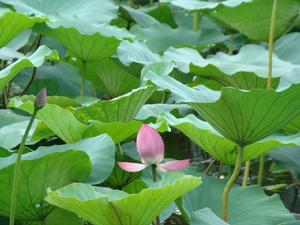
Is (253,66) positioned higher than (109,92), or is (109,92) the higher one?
(253,66)

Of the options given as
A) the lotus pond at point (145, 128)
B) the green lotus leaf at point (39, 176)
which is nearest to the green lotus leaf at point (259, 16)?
the lotus pond at point (145, 128)

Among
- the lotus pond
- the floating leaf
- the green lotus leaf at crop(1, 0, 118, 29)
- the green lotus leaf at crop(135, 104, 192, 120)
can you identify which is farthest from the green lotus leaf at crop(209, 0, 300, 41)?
the green lotus leaf at crop(135, 104, 192, 120)

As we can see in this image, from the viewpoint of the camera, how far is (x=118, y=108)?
Result: 1.55 metres

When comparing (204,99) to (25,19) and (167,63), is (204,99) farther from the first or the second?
(25,19)

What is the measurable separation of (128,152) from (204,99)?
621mm

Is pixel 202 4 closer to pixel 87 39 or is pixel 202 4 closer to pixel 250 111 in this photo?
pixel 87 39

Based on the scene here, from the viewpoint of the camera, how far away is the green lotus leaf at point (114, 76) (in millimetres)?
2205

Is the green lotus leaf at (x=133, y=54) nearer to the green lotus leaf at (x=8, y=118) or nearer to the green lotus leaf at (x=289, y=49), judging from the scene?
the green lotus leaf at (x=8, y=118)

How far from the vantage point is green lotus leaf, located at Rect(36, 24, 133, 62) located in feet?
Result: 6.68

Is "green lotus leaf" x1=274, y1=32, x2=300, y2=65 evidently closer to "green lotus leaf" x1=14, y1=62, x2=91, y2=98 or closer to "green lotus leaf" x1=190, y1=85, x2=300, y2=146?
"green lotus leaf" x1=14, y1=62, x2=91, y2=98

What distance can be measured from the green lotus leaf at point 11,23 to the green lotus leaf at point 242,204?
63cm

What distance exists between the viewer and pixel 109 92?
2301mm

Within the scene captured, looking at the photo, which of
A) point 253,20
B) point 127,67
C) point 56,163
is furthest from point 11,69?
point 253,20

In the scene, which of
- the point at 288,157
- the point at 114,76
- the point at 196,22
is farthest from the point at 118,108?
the point at 196,22
